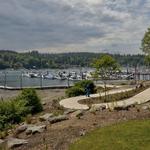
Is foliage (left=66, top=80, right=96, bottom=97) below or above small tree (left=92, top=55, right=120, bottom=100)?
below

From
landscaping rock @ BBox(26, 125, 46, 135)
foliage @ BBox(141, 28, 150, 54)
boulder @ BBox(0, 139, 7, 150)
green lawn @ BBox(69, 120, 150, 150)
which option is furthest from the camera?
foliage @ BBox(141, 28, 150, 54)

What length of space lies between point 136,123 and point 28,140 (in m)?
3.61

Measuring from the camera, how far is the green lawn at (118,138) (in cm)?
1087

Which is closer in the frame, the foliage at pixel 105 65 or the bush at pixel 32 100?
the bush at pixel 32 100

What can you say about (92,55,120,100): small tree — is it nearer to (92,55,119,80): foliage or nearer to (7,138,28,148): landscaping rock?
(92,55,119,80): foliage

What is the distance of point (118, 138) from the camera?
1157cm

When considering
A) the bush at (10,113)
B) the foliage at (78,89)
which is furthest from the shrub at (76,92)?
the bush at (10,113)

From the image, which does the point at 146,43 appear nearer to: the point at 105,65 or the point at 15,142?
the point at 105,65

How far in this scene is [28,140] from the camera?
13.0 meters

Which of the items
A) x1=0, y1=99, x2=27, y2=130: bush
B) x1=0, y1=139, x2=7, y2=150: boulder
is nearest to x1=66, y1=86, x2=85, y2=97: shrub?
x1=0, y1=99, x2=27, y2=130: bush

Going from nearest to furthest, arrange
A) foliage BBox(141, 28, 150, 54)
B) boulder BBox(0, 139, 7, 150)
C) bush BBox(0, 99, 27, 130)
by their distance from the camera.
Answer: boulder BBox(0, 139, 7, 150), bush BBox(0, 99, 27, 130), foliage BBox(141, 28, 150, 54)

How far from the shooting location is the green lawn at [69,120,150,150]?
1087cm

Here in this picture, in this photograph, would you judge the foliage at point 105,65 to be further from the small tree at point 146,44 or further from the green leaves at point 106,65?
the small tree at point 146,44

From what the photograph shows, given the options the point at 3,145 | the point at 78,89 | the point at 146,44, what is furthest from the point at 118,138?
the point at 146,44
